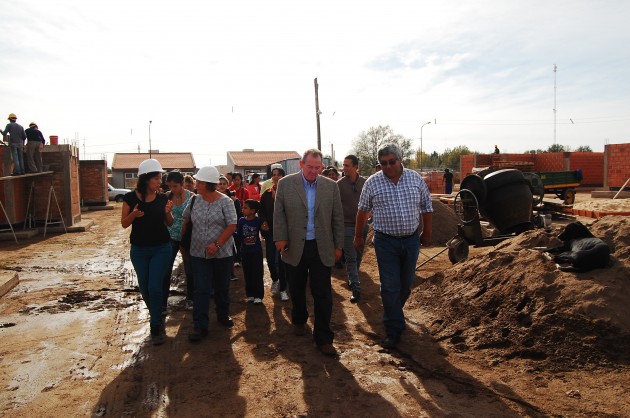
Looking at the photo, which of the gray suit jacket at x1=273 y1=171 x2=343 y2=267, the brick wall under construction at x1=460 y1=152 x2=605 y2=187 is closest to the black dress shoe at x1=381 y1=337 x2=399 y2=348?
the gray suit jacket at x1=273 y1=171 x2=343 y2=267

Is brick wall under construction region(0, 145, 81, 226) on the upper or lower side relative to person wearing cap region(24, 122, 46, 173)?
lower

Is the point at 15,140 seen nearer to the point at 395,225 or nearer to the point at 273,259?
the point at 273,259

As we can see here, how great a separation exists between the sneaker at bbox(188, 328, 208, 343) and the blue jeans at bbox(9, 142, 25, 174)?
11.8 meters

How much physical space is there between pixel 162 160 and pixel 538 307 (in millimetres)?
57876

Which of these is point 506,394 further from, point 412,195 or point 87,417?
point 87,417

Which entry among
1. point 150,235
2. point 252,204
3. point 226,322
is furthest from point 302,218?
point 252,204

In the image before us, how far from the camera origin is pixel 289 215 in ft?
16.1

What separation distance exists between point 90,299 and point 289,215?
3.98 metres

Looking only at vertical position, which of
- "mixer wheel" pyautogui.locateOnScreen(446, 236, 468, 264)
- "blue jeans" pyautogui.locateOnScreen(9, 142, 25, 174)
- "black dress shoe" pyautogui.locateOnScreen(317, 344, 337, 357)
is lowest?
"black dress shoe" pyautogui.locateOnScreen(317, 344, 337, 357)

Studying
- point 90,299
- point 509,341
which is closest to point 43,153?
point 90,299

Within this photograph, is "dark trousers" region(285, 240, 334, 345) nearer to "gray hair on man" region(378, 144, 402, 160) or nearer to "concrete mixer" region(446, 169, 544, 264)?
"gray hair on man" region(378, 144, 402, 160)

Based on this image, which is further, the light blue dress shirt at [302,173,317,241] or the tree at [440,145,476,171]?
the tree at [440,145,476,171]

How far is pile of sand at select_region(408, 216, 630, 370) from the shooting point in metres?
4.14

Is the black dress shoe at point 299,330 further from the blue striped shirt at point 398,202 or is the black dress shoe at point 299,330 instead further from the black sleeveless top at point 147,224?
the black sleeveless top at point 147,224
